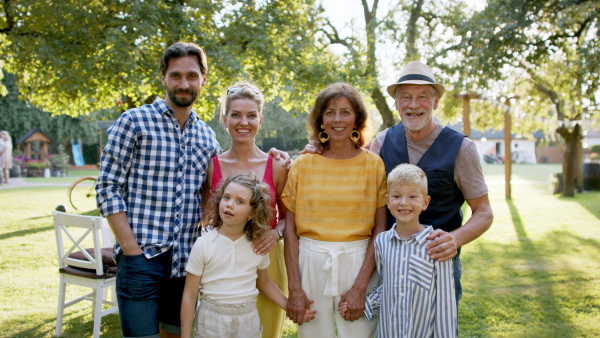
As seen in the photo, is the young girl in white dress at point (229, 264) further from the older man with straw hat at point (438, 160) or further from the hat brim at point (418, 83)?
the hat brim at point (418, 83)

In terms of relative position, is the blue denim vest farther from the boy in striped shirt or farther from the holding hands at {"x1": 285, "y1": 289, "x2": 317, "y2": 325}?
the holding hands at {"x1": 285, "y1": 289, "x2": 317, "y2": 325}

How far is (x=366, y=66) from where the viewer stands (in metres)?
14.4

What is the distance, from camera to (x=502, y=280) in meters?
6.50

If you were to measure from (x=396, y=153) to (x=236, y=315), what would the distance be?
1211 mm

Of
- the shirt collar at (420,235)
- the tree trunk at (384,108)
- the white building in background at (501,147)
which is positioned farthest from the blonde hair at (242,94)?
A: the white building in background at (501,147)

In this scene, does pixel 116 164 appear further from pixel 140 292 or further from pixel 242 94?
pixel 242 94

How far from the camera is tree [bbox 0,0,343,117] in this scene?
29.5ft

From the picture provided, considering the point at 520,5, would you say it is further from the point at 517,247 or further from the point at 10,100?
the point at 10,100

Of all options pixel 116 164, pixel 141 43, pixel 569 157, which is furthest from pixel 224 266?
pixel 569 157

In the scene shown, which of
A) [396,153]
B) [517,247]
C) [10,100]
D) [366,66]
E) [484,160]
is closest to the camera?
[396,153]

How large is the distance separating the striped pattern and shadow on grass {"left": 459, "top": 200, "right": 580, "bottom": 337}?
2.67 meters

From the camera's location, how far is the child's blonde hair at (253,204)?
8.31 ft

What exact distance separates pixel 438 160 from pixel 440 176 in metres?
0.09

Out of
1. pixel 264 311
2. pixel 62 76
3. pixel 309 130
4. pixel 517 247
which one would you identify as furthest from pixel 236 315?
pixel 62 76
